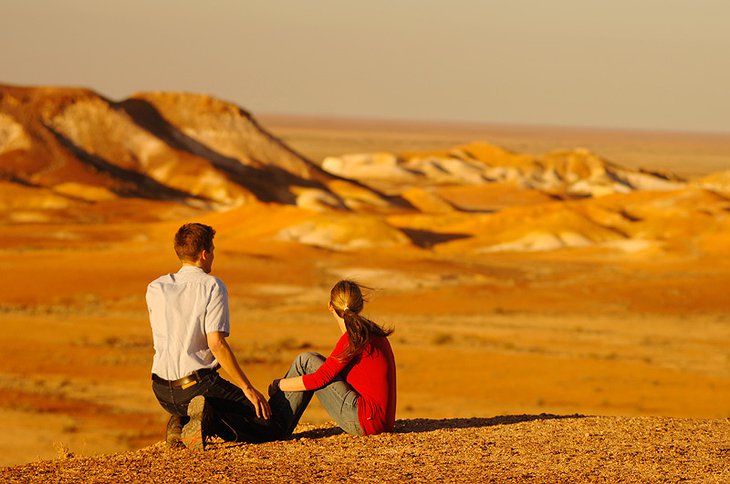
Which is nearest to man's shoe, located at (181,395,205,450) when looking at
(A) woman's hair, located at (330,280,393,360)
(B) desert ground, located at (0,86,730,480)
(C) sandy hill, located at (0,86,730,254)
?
(B) desert ground, located at (0,86,730,480)

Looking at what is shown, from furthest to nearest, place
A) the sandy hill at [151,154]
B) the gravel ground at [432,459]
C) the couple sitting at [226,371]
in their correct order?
the sandy hill at [151,154], the couple sitting at [226,371], the gravel ground at [432,459]

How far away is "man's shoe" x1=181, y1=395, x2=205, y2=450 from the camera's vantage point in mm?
7606

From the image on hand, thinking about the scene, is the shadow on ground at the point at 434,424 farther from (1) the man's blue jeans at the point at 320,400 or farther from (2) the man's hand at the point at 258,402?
(2) the man's hand at the point at 258,402

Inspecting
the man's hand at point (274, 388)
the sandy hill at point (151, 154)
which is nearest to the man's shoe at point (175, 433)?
the man's hand at point (274, 388)

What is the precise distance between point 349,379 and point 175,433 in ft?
4.18

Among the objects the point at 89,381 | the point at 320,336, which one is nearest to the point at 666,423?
the point at 89,381

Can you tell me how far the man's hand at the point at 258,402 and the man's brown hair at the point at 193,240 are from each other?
38.8 inches

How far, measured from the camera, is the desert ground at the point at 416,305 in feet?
66.4

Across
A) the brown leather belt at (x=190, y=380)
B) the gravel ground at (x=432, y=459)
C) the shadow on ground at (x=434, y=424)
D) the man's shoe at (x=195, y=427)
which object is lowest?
the shadow on ground at (x=434, y=424)

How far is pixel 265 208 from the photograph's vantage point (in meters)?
62.2

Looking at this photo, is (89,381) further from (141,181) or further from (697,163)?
(697,163)

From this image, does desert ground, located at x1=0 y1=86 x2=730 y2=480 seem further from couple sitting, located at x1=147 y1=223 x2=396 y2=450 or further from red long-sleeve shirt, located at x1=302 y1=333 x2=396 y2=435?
red long-sleeve shirt, located at x1=302 y1=333 x2=396 y2=435

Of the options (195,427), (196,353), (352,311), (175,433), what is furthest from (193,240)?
(175,433)

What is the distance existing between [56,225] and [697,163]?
143602mm
